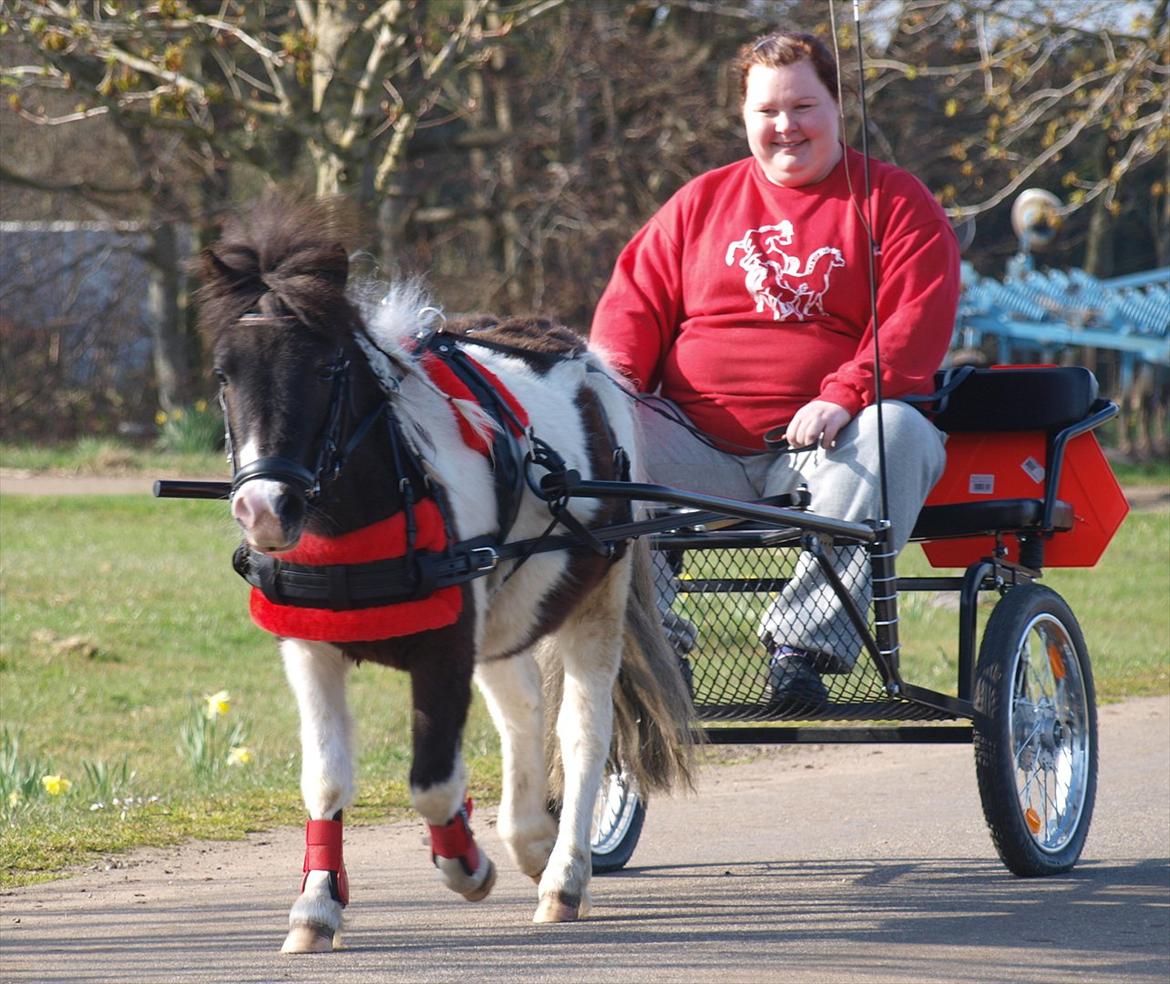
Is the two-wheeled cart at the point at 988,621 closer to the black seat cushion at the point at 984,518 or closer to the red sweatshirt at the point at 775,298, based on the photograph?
the black seat cushion at the point at 984,518

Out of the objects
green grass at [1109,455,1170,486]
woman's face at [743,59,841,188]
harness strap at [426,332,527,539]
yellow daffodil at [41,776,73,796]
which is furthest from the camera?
green grass at [1109,455,1170,486]

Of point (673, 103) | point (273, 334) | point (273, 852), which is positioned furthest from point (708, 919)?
point (673, 103)

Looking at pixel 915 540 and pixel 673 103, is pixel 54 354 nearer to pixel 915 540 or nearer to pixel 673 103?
pixel 673 103

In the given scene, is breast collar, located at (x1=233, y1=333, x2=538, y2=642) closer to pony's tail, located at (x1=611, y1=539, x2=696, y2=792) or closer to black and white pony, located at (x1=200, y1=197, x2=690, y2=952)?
black and white pony, located at (x1=200, y1=197, x2=690, y2=952)

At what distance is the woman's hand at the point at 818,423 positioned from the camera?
4352 millimetres

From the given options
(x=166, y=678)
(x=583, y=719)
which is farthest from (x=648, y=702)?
(x=166, y=678)

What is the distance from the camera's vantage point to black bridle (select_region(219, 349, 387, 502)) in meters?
3.12

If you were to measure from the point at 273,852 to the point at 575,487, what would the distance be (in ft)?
5.82

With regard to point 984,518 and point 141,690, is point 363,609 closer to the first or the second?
point 984,518

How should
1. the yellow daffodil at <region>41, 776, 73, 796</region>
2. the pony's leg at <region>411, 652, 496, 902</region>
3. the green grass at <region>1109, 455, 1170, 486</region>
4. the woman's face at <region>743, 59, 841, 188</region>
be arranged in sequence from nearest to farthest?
the pony's leg at <region>411, 652, 496, 902</region>, the woman's face at <region>743, 59, 841, 188</region>, the yellow daffodil at <region>41, 776, 73, 796</region>, the green grass at <region>1109, 455, 1170, 486</region>

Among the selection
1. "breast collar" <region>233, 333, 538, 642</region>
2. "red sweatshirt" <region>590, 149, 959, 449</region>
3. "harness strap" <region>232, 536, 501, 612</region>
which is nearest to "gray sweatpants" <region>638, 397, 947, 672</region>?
"red sweatshirt" <region>590, 149, 959, 449</region>

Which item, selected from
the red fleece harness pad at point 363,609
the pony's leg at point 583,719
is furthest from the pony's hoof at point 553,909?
the red fleece harness pad at point 363,609

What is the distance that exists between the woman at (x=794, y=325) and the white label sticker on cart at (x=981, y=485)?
1.00 ft

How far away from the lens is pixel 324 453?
324 cm
